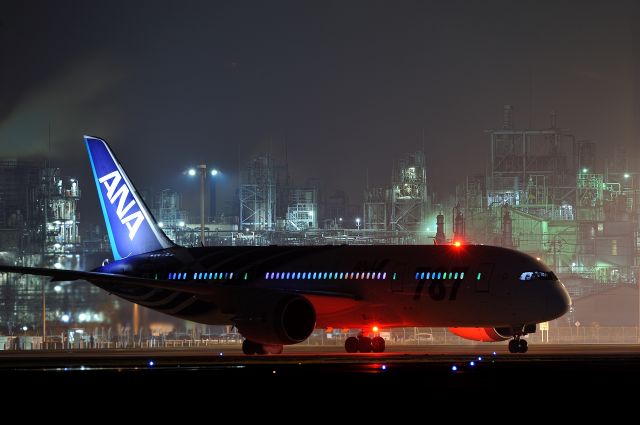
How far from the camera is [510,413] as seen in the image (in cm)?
1997

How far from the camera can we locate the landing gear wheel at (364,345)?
4431cm

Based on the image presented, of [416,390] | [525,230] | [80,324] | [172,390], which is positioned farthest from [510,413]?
[525,230]

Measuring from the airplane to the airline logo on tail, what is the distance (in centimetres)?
199

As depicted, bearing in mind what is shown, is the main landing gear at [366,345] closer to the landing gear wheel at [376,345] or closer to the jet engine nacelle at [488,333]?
the landing gear wheel at [376,345]

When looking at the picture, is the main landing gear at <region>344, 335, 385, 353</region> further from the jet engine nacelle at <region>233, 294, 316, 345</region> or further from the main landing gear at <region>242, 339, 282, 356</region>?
the main landing gear at <region>242, 339, 282, 356</region>

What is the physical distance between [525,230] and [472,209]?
9.92 meters

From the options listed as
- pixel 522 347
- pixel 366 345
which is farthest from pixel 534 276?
pixel 366 345

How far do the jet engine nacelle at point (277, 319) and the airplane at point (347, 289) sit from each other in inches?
1.4

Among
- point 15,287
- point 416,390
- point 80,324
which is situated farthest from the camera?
point 15,287

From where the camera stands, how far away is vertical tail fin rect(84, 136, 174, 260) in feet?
166

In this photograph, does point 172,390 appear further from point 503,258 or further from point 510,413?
point 503,258

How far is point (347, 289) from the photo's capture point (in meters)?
44.1

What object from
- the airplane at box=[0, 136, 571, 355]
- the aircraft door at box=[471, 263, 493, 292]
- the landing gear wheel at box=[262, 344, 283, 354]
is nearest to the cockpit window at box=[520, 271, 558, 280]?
the airplane at box=[0, 136, 571, 355]

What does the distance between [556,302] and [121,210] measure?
20017 millimetres
